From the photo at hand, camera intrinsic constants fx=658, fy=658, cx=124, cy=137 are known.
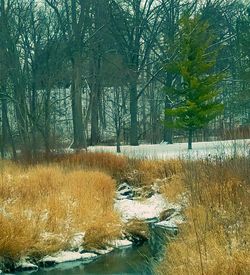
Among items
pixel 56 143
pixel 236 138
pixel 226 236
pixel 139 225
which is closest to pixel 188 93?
pixel 56 143

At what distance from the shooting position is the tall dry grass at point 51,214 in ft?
40.3

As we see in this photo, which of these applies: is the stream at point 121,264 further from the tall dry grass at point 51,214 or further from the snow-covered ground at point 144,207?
the snow-covered ground at point 144,207

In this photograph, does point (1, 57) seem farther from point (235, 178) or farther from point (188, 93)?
point (235, 178)

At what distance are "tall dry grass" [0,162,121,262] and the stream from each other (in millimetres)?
506

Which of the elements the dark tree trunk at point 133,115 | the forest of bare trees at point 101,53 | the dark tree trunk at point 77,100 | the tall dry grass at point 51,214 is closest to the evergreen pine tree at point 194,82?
the forest of bare trees at point 101,53

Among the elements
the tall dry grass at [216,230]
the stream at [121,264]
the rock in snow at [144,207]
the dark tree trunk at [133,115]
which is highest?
the dark tree trunk at [133,115]

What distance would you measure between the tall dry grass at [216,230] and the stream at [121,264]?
103 cm

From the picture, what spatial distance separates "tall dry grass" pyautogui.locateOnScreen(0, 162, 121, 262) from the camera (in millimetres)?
12281

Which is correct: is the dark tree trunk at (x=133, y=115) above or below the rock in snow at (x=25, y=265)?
above

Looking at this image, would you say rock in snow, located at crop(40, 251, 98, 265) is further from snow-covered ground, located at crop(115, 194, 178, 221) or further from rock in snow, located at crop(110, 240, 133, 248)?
snow-covered ground, located at crop(115, 194, 178, 221)

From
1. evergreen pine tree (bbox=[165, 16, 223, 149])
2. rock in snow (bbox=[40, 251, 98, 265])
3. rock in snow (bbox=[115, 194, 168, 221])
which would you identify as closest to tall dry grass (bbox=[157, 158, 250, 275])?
rock in snow (bbox=[40, 251, 98, 265])

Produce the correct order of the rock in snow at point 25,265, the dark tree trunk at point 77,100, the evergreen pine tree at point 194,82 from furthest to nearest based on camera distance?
the dark tree trunk at point 77,100 → the evergreen pine tree at point 194,82 → the rock in snow at point 25,265

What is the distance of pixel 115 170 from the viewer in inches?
898

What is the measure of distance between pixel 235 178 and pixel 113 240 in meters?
2.98
